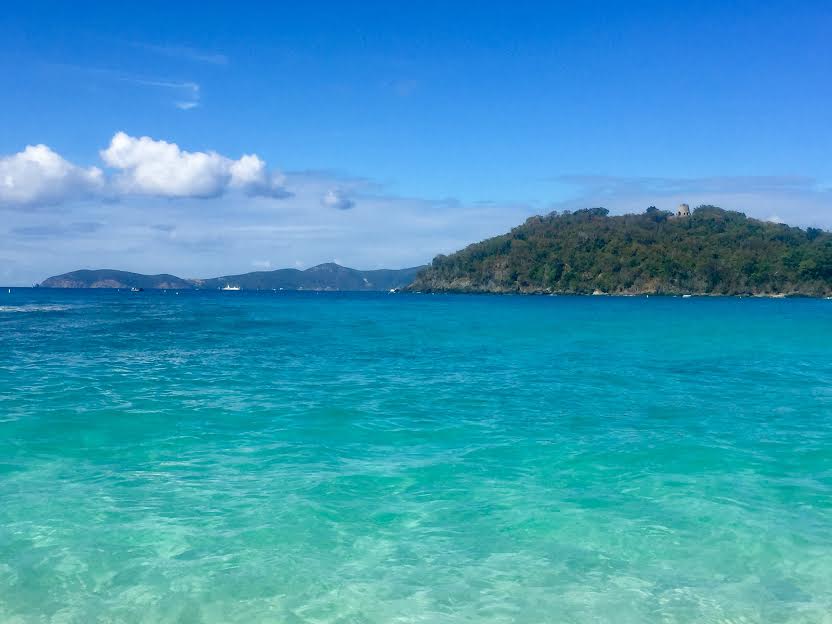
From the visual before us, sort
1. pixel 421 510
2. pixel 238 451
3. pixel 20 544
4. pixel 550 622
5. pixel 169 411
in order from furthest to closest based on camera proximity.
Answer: pixel 169 411
pixel 238 451
pixel 421 510
pixel 20 544
pixel 550 622

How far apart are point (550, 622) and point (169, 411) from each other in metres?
13.8

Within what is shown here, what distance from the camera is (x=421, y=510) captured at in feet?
34.7

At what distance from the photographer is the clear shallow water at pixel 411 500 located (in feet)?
25.6

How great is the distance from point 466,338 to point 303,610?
127 ft

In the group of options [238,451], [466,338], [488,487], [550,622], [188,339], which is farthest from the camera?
[466,338]

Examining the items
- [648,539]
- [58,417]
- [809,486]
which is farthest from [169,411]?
[809,486]

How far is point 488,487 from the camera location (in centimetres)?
1178

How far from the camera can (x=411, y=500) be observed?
36.2 feet

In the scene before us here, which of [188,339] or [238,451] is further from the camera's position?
[188,339]

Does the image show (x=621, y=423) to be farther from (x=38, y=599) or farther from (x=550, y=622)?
(x=38, y=599)

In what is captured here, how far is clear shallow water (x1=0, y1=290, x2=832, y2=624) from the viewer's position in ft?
25.6

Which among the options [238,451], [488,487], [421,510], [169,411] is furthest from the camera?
[169,411]

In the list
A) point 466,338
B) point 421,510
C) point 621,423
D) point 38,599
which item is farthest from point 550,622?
point 466,338

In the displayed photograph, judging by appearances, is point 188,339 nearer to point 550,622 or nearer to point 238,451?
point 238,451
